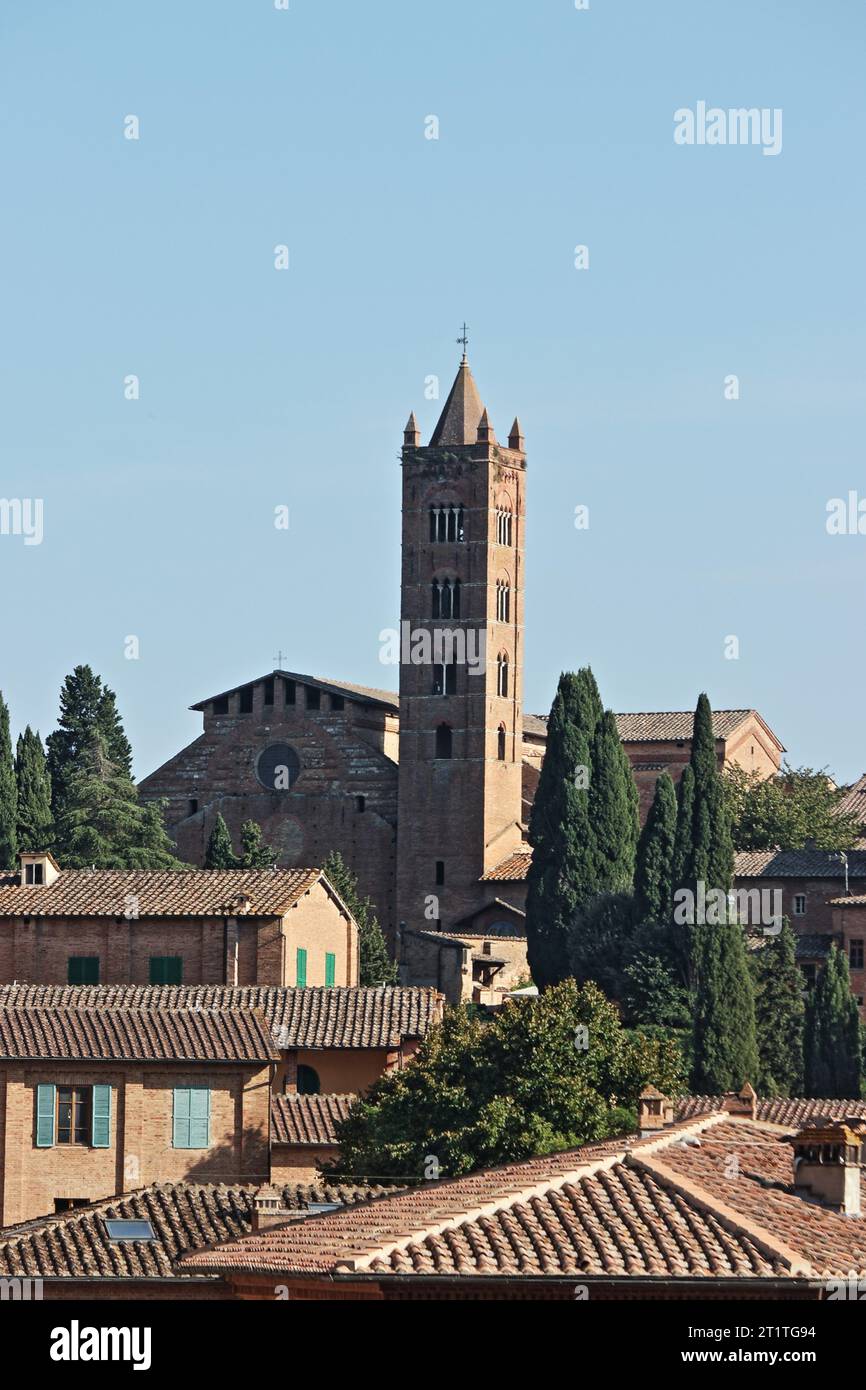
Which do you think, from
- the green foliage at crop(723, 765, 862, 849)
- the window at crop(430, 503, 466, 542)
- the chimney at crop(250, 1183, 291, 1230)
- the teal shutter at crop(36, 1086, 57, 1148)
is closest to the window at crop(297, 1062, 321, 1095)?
the teal shutter at crop(36, 1086, 57, 1148)

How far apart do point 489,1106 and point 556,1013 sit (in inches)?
136

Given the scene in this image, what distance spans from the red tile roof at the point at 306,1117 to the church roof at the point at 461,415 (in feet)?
157

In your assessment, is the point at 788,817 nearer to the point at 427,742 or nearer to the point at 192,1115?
the point at 427,742

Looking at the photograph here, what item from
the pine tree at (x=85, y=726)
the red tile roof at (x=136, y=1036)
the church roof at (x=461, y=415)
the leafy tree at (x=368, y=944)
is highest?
the church roof at (x=461, y=415)

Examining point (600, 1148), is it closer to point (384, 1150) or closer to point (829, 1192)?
point (829, 1192)

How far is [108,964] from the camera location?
53.8 metres

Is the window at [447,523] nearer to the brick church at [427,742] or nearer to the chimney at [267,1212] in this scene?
the brick church at [427,742]

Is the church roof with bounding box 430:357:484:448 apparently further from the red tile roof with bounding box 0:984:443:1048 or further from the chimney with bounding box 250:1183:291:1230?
the chimney with bounding box 250:1183:291:1230

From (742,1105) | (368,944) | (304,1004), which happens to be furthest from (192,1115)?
(368,944)

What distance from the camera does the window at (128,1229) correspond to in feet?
96.0

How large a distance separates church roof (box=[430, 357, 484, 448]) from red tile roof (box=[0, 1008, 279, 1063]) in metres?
48.3

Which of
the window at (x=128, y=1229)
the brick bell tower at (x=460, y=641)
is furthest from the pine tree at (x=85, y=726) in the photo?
the window at (x=128, y=1229)

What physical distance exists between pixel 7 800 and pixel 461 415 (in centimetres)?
2283
